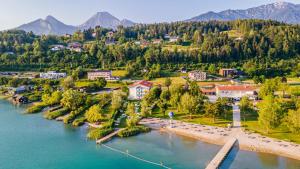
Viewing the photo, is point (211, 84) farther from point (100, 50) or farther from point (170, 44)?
point (170, 44)

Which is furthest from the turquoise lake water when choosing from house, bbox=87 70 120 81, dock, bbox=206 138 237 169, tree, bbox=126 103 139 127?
house, bbox=87 70 120 81

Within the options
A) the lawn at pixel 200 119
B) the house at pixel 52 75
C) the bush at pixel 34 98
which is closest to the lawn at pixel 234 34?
the house at pixel 52 75

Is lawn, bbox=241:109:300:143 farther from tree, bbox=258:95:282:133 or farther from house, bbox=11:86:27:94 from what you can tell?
house, bbox=11:86:27:94

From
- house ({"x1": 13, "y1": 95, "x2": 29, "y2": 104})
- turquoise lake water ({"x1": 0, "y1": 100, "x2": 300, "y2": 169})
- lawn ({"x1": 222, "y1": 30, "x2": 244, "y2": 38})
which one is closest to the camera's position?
turquoise lake water ({"x1": 0, "y1": 100, "x2": 300, "y2": 169})

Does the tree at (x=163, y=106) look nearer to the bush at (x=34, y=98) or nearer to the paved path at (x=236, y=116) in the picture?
the paved path at (x=236, y=116)

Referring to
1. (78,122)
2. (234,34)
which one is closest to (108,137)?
(78,122)

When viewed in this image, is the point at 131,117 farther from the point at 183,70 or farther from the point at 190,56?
the point at 190,56
